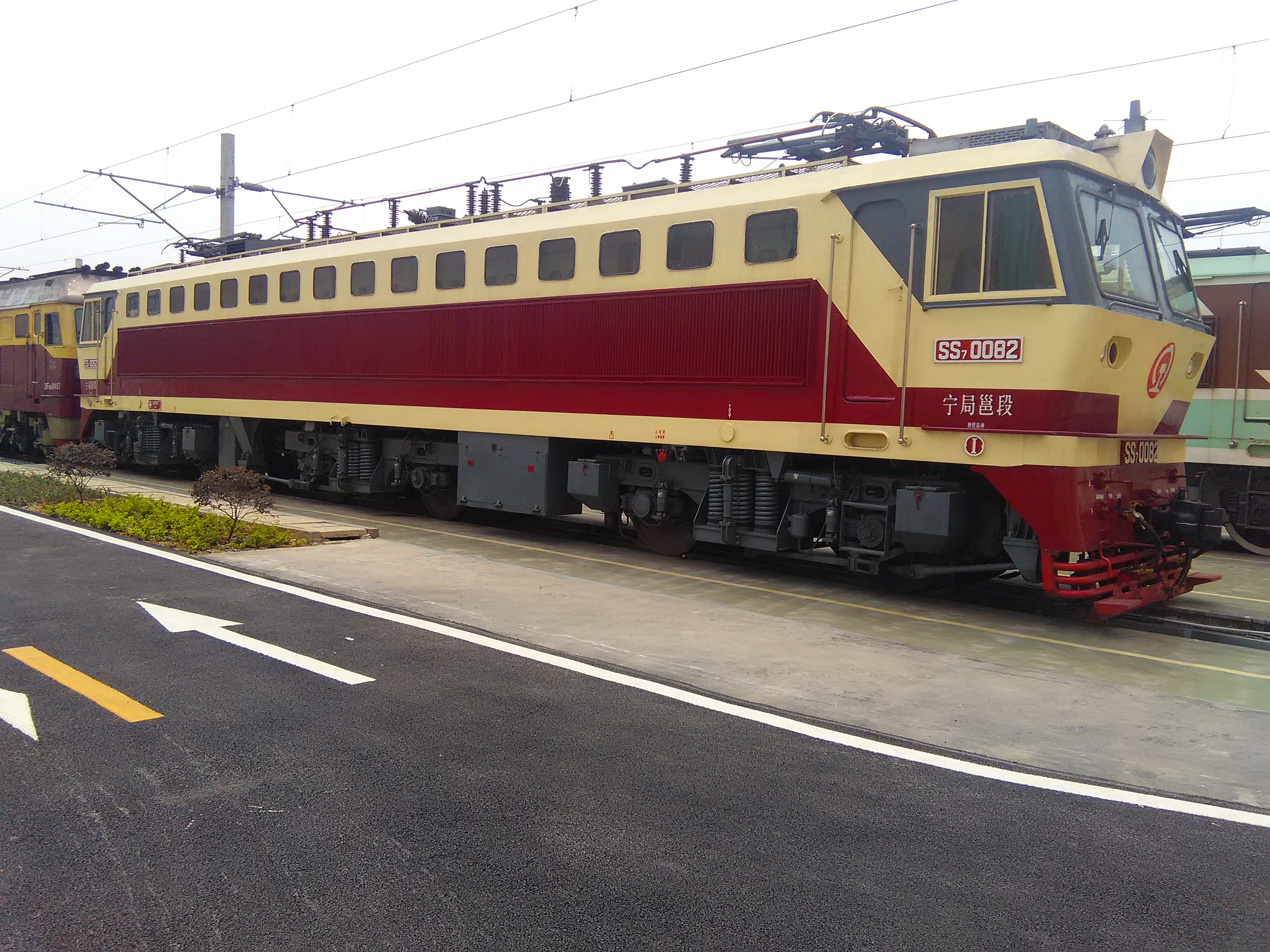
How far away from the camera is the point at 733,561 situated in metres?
11.5

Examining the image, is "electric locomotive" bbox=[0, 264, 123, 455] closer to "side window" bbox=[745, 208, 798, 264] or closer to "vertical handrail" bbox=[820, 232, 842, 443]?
"side window" bbox=[745, 208, 798, 264]

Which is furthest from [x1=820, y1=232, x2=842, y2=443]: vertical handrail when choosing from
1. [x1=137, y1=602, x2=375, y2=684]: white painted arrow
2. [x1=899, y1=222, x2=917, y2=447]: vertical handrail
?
[x1=137, y1=602, x2=375, y2=684]: white painted arrow

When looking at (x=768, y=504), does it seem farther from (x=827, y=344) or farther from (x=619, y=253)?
(x=619, y=253)

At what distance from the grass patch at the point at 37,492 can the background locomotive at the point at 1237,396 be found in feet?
50.7

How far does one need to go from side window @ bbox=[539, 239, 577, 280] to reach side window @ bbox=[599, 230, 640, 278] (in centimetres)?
49

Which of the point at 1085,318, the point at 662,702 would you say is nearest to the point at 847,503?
the point at 1085,318

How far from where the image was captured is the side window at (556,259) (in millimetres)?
11750

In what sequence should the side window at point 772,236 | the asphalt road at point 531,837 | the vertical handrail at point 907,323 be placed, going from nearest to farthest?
the asphalt road at point 531,837 → the vertical handrail at point 907,323 → the side window at point 772,236

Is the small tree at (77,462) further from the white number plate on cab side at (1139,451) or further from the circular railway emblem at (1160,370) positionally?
the circular railway emblem at (1160,370)

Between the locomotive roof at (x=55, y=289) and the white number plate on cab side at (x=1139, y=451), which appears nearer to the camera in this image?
the white number plate on cab side at (x=1139, y=451)

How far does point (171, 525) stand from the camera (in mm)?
11672

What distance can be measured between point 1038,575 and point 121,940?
7.60 m

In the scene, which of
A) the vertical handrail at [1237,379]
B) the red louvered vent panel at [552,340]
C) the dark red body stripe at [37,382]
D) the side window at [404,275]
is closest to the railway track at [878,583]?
the red louvered vent panel at [552,340]

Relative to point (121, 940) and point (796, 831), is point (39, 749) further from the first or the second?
point (796, 831)
